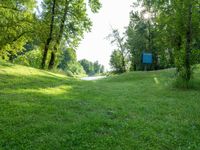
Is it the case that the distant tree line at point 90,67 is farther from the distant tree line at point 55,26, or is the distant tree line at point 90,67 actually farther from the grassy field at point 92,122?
the grassy field at point 92,122

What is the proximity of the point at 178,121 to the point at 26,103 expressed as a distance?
17.1 feet

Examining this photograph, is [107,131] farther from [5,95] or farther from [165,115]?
[5,95]

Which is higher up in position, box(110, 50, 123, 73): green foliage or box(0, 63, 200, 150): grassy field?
box(110, 50, 123, 73): green foliage

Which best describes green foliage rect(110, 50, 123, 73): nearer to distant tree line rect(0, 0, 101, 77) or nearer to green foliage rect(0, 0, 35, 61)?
distant tree line rect(0, 0, 101, 77)

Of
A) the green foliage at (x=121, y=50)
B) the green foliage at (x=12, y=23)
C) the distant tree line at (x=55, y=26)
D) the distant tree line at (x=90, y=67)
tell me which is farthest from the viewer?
the distant tree line at (x=90, y=67)

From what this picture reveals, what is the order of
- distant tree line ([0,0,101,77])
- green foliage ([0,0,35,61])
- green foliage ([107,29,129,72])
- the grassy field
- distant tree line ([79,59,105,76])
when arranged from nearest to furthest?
the grassy field, green foliage ([0,0,35,61]), distant tree line ([0,0,101,77]), green foliage ([107,29,129,72]), distant tree line ([79,59,105,76])

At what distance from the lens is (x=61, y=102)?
440 inches

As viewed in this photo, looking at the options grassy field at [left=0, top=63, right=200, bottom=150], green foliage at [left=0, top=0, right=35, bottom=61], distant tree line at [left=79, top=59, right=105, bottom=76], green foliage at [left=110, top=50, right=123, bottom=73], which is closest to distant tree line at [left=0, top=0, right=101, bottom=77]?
green foliage at [left=0, top=0, right=35, bottom=61]

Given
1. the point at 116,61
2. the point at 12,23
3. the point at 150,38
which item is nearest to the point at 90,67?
the point at 116,61

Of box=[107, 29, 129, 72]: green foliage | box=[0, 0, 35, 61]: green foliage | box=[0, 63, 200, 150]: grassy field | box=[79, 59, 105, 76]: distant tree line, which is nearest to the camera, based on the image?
box=[0, 63, 200, 150]: grassy field

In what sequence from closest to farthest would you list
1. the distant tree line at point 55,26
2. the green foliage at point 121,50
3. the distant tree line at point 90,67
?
the distant tree line at point 55,26 → the green foliage at point 121,50 → the distant tree line at point 90,67

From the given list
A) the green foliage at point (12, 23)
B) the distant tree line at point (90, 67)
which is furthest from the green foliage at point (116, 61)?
the distant tree line at point (90, 67)

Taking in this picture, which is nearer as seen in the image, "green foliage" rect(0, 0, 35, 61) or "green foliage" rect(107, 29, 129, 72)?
"green foliage" rect(0, 0, 35, 61)

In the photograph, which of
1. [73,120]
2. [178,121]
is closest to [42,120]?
[73,120]
